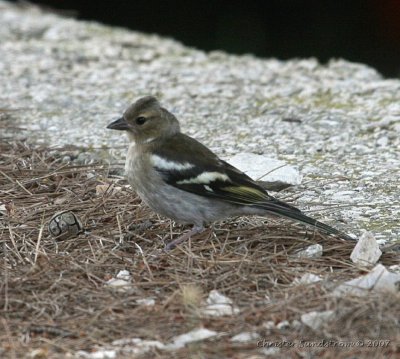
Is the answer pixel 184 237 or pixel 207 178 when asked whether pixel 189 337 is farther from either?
pixel 207 178

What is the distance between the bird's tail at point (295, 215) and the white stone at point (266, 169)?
35.8 inches

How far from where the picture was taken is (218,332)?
3758 mm

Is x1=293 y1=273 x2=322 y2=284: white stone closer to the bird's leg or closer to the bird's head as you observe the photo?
the bird's leg

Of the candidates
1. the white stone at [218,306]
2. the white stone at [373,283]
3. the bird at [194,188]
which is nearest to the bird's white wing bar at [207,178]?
the bird at [194,188]

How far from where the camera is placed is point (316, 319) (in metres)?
3.70

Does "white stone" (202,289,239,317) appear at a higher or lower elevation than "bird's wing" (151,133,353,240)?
lower

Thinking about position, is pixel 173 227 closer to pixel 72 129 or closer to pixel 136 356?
pixel 136 356

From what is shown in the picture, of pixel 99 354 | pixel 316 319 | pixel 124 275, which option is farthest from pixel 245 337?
pixel 124 275

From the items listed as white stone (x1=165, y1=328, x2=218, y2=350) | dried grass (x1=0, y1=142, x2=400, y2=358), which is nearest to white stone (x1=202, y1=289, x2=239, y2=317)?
dried grass (x1=0, y1=142, x2=400, y2=358)

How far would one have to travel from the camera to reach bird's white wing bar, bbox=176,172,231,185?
4930 millimetres

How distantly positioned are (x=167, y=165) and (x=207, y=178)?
231 millimetres

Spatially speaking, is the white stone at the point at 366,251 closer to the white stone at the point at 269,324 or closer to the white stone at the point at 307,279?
the white stone at the point at 307,279

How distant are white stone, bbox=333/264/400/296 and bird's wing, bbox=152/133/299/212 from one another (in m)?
0.81

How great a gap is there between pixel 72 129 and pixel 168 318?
3.61 metres
